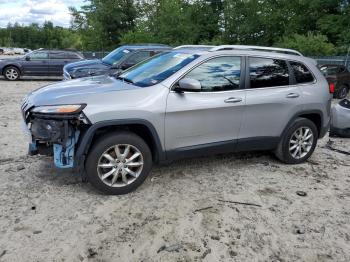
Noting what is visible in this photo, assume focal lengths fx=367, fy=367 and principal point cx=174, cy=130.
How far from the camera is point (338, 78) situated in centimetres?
1361

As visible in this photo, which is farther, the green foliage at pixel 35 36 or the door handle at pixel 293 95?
the green foliage at pixel 35 36

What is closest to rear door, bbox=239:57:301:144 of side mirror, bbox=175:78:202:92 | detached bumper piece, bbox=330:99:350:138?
side mirror, bbox=175:78:202:92

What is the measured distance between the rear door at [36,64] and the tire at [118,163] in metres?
13.4

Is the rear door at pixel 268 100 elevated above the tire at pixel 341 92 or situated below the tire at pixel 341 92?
above

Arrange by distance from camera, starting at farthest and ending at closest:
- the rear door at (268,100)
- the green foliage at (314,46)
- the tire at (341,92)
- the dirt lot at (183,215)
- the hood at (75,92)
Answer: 1. the green foliage at (314,46)
2. the tire at (341,92)
3. the rear door at (268,100)
4. the hood at (75,92)
5. the dirt lot at (183,215)

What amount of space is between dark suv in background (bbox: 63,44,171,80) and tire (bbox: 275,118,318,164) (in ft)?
19.3

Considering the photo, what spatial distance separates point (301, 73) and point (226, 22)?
85.6ft

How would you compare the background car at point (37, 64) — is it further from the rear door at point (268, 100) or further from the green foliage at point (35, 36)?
the green foliage at point (35, 36)

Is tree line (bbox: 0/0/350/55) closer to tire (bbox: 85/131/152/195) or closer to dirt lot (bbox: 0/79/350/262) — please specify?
dirt lot (bbox: 0/79/350/262)

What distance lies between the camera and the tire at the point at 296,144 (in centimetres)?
547

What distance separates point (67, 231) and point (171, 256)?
1067 mm

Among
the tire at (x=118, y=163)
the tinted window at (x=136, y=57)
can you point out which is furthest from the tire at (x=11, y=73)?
the tire at (x=118, y=163)

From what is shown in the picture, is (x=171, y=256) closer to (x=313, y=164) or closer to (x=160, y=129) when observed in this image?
(x=160, y=129)

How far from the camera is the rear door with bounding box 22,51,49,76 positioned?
1608cm
